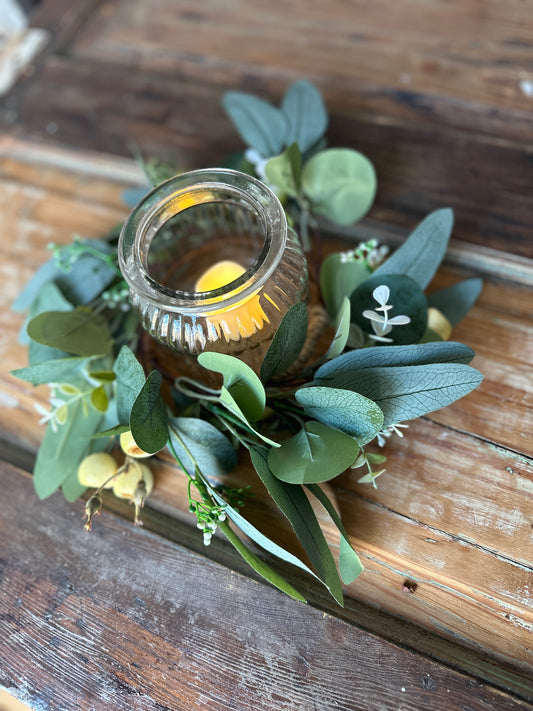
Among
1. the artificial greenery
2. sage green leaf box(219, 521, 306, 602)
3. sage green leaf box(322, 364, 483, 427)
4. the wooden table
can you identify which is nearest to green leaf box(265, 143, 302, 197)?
the artificial greenery

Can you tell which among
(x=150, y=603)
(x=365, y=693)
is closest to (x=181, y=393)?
(x=150, y=603)

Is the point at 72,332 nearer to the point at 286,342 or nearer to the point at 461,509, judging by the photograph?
the point at 286,342

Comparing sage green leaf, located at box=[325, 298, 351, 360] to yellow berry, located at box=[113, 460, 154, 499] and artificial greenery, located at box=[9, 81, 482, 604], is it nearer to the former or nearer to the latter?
artificial greenery, located at box=[9, 81, 482, 604]

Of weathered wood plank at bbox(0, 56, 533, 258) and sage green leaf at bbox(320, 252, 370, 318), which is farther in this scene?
weathered wood plank at bbox(0, 56, 533, 258)

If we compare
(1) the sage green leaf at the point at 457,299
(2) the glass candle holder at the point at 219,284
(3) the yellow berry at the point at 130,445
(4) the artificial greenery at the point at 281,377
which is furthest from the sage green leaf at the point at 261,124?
(3) the yellow berry at the point at 130,445

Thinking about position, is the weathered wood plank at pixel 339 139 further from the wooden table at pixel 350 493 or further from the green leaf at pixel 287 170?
the green leaf at pixel 287 170
